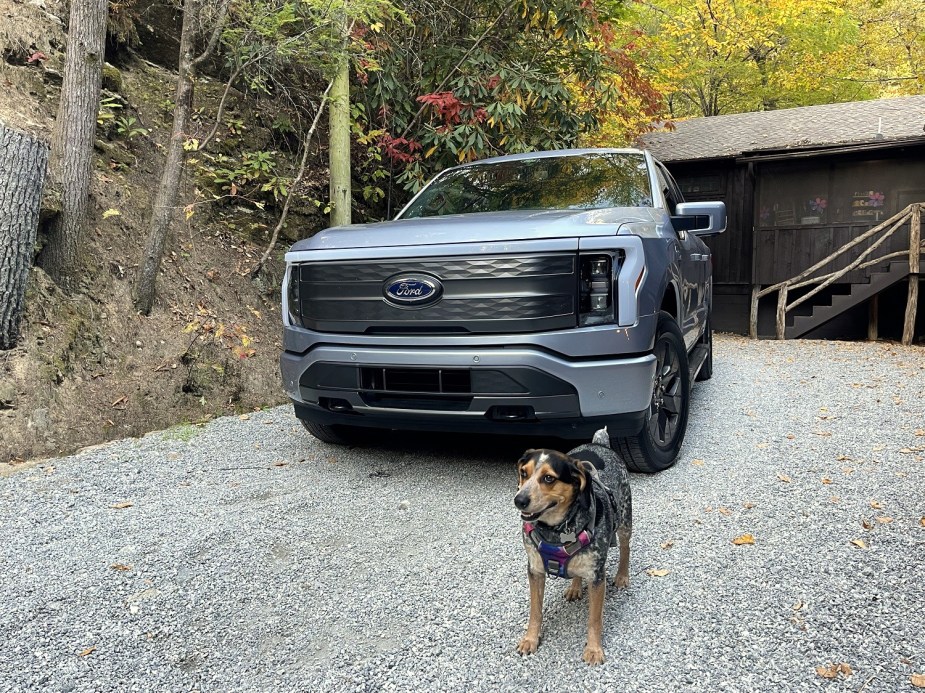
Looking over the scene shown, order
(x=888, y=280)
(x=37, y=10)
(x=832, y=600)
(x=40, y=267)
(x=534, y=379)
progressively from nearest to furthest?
(x=832, y=600) → (x=534, y=379) → (x=40, y=267) → (x=37, y=10) → (x=888, y=280)

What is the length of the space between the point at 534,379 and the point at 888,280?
35.4ft

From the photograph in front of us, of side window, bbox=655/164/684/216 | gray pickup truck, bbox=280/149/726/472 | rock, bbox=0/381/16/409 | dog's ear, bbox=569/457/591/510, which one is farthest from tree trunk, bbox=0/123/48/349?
side window, bbox=655/164/684/216

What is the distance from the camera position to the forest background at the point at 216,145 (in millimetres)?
5234

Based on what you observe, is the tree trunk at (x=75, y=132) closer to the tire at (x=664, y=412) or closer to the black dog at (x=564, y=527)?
the tire at (x=664, y=412)

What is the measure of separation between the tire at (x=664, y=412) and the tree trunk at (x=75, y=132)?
185 inches

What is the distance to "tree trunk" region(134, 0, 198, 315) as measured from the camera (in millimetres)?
5914

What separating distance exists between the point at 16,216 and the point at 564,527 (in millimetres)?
4701

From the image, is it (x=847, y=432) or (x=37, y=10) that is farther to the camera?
(x=37, y=10)

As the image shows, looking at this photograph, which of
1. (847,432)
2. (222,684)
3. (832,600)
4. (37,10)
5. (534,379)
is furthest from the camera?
(37,10)

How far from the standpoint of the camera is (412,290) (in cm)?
352

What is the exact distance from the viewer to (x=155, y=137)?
781 centimetres

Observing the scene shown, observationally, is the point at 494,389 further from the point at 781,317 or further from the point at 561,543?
the point at 781,317

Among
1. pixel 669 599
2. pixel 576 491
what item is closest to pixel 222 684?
pixel 576 491

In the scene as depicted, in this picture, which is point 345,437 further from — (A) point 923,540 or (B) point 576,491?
(A) point 923,540
